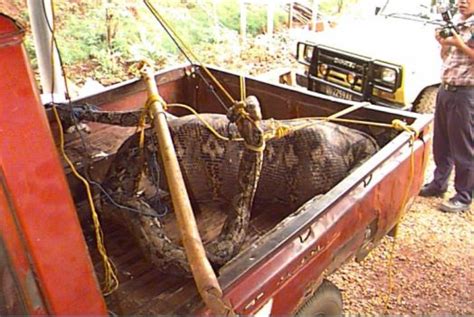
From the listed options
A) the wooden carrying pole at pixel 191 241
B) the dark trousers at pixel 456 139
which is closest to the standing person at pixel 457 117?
the dark trousers at pixel 456 139

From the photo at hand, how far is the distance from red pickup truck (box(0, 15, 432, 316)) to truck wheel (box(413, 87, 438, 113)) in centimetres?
167

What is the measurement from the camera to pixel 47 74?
16.1ft

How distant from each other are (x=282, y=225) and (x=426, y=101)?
308 cm

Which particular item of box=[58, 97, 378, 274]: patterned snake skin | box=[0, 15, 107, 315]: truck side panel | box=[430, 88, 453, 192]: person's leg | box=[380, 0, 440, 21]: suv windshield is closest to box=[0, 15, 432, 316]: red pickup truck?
box=[0, 15, 107, 315]: truck side panel

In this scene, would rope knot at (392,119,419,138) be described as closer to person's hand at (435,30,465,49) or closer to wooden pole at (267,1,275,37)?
person's hand at (435,30,465,49)

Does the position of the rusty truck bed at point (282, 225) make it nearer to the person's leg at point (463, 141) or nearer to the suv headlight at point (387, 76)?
the person's leg at point (463, 141)

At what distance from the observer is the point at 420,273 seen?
3.50 m

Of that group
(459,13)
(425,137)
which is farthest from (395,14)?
(425,137)

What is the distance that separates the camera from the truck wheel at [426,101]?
4.64m

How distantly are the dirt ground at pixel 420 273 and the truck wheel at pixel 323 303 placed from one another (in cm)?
62

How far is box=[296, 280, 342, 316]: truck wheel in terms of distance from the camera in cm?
239

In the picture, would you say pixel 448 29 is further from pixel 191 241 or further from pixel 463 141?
pixel 191 241

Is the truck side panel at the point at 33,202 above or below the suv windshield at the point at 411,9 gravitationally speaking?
above

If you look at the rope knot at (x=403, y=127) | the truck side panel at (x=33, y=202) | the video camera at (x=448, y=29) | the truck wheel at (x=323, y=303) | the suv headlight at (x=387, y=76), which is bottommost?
the truck wheel at (x=323, y=303)
